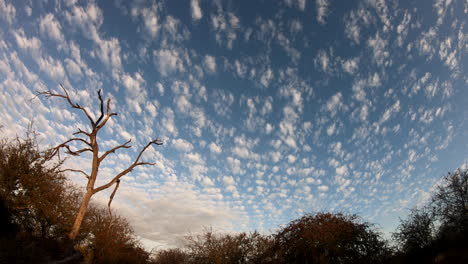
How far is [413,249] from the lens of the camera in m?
21.2

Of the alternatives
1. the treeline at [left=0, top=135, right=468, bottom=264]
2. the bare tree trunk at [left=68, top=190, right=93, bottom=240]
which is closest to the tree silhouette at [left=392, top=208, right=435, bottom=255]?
the treeline at [left=0, top=135, right=468, bottom=264]

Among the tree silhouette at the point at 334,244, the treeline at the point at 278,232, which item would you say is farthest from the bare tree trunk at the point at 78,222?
the tree silhouette at the point at 334,244

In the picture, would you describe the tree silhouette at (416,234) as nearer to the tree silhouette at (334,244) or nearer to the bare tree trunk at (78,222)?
the tree silhouette at (334,244)

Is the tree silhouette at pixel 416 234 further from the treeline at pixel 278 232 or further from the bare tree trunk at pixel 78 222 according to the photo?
the bare tree trunk at pixel 78 222

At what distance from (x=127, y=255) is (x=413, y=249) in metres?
29.8

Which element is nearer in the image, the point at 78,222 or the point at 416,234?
the point at 78,222

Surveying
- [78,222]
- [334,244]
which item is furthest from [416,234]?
[78,222]

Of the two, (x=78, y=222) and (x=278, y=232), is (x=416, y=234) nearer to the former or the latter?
(x=278, y=232)

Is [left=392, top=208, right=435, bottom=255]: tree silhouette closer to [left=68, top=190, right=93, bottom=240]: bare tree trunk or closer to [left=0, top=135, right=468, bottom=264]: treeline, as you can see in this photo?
[left=0, top=135, right=468, bottom=264]: treeline

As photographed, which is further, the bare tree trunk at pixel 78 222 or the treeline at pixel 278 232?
the treeline at pixel 278 232

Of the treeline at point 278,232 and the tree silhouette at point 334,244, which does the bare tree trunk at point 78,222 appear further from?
the tree silhouette at point 334,244

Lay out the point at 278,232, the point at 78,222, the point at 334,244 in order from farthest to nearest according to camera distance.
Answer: the point at 278,232, the point at 334,244, the point at 78,222

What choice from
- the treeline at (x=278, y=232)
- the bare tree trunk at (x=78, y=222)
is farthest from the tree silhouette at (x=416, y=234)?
the bare tree trunk at (x=78, y=222)

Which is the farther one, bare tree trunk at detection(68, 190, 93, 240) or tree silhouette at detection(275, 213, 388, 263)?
tree silhouette at detection(275, 213, 388, 263)
